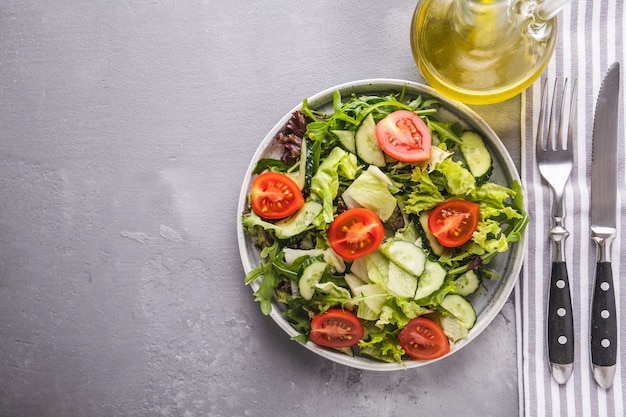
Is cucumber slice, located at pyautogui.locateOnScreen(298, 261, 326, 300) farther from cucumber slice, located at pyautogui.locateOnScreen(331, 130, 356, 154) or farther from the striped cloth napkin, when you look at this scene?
the striped cloth napkin

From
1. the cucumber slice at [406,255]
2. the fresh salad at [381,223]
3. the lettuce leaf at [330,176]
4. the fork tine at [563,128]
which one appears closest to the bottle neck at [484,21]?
the fresh salad at [381,223]

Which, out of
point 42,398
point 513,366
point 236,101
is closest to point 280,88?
point 236,101

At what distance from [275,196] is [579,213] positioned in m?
0.93

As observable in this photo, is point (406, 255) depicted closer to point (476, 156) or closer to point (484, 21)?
point (476, 156)

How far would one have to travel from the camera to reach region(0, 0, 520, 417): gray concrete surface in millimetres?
1889

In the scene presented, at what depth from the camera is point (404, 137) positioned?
1618 millimetres

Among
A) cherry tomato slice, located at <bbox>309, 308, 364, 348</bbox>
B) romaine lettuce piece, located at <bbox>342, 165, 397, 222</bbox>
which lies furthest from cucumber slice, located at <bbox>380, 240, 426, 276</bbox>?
cherry tomato slice, located at <bbox>309, 308, 364, 348</bbox>

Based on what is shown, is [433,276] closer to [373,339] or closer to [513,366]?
[373,339]

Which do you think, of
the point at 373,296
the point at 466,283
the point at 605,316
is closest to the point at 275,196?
the point at 373,296

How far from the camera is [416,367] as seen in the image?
1.86 meters

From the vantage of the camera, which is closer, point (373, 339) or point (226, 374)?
point (373, 339)

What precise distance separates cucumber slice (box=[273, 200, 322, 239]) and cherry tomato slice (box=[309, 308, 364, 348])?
0.25 meters

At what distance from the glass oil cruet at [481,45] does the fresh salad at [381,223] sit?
0.12 meters

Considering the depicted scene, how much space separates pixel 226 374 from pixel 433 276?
77cm
